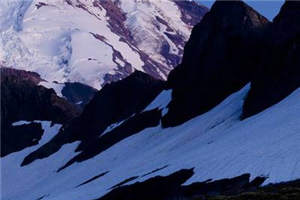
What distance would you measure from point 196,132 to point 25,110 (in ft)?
317

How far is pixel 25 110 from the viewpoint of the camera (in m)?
162

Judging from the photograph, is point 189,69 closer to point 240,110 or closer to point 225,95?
point 225,95

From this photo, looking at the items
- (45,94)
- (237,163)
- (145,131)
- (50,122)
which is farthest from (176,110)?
(45,94)

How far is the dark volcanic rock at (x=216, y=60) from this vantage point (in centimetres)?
8306

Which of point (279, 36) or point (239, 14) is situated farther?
point (239, 14)

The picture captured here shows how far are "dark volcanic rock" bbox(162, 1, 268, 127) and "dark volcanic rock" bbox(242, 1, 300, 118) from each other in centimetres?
571

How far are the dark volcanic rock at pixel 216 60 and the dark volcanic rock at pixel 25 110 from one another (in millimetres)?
50947

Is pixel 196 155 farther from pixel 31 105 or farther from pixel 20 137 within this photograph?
pixel 31 105

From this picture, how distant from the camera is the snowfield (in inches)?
1640

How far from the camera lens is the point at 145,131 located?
309ft

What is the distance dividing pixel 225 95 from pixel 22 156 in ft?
204

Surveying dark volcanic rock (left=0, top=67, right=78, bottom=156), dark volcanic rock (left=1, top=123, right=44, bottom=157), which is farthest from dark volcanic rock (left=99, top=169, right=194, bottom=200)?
dark volcanic rock (left=0, top=67, right=78, bottom=156)

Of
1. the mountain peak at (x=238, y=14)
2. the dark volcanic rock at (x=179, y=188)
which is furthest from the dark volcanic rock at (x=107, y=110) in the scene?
the dark volcanic rock at (x=179, y=188)

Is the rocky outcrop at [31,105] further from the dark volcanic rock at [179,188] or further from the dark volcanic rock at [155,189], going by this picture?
the dark volcanic rock at [179,188]
